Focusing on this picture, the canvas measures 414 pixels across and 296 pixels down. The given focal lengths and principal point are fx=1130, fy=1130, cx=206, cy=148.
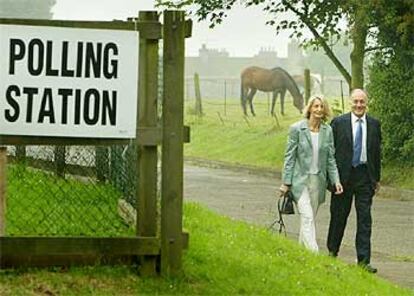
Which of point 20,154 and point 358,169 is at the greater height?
point 20,154

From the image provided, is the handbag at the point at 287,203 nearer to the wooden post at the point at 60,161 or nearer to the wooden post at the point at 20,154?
the wooden post at the point at 60,161

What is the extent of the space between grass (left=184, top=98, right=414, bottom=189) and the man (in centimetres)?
1266

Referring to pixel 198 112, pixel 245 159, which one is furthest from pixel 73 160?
pixel 198 112

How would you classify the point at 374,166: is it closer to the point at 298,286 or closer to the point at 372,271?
the point at 372,271

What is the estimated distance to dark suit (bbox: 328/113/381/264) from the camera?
11258 mm

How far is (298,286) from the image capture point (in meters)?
7.96

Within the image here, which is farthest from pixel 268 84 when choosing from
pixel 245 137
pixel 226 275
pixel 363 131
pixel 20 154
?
pixel 226 275

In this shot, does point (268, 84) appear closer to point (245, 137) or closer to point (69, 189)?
point (245, 137)

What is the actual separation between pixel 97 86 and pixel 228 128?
35.3 metres

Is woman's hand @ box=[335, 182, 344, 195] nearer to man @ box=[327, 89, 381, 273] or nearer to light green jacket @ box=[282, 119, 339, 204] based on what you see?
light green jacket @ box=[282, 119, 339, 204]

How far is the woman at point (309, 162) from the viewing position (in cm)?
1100

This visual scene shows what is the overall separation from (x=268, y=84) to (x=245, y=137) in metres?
6.67

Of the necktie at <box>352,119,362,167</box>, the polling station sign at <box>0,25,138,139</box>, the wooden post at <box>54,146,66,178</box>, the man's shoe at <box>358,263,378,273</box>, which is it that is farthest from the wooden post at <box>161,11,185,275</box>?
the necktie at <box>352,119,362,167</box>

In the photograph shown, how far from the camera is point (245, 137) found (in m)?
38.3
